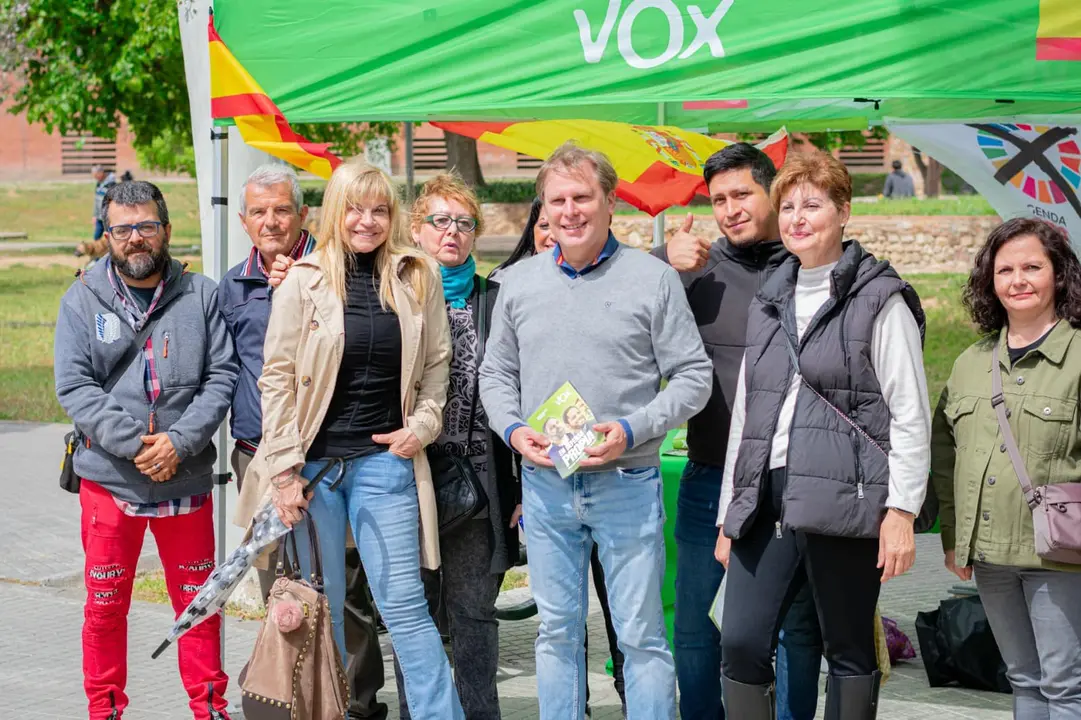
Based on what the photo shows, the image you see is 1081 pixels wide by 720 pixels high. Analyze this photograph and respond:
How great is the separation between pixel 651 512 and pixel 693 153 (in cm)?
176

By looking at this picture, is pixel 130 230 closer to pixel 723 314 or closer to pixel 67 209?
pixel 723 314

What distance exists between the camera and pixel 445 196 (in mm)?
4672

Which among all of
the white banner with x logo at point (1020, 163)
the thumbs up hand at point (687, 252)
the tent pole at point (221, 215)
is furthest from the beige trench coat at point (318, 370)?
the white banner with x logo at point (1020, 163)

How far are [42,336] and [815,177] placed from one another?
1484 cm

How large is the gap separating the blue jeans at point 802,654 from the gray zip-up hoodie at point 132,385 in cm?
206

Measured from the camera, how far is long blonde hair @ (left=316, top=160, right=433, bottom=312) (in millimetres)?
4293

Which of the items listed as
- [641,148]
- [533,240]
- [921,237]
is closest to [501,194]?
[921,237]

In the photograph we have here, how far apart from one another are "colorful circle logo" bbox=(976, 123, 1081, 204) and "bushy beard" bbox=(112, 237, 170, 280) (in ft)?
14.3

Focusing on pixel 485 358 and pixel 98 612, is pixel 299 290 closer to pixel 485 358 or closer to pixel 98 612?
pixel 485 358

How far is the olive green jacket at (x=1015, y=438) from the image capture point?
12.6 feet

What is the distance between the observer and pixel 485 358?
432 centimetres

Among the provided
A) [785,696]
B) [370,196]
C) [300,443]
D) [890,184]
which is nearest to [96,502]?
[300,443]

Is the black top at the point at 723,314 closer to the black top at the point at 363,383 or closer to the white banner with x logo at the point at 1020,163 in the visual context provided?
the black top at the point at 363,383

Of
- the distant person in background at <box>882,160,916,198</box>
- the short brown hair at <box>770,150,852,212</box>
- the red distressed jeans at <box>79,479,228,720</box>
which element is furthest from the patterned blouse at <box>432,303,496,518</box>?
the distant person in background at <box>882,160,916,198</box>
